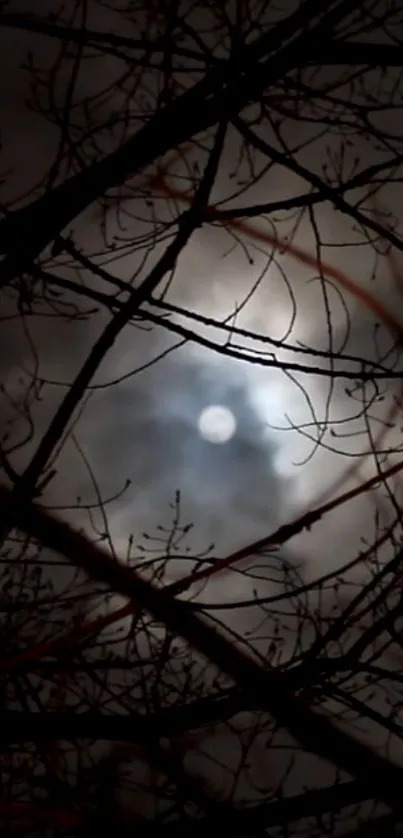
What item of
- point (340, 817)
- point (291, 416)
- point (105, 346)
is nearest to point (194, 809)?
point (340, 817)

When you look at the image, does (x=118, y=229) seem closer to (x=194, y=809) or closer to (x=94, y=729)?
(x=94, y=729)

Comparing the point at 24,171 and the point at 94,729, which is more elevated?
the point at 24,171

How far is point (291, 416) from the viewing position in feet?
4.71

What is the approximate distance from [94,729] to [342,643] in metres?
0.66

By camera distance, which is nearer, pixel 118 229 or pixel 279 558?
pixel 118 229

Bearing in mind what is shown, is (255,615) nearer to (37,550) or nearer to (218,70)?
(37,550)

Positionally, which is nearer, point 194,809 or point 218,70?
point 218,70

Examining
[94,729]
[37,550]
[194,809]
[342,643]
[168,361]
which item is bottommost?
[94,729]

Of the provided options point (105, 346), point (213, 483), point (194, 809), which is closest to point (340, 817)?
point (194, 809)

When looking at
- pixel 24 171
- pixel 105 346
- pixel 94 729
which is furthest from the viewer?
pixel 24 171

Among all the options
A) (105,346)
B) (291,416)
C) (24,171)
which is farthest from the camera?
(291,416)

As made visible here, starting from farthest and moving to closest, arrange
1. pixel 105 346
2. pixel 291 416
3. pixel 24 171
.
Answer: pixel 291 416 < pixel 24 171 < pixel 105 346

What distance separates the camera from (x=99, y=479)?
1457 mm

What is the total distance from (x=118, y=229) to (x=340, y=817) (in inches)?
38.4
